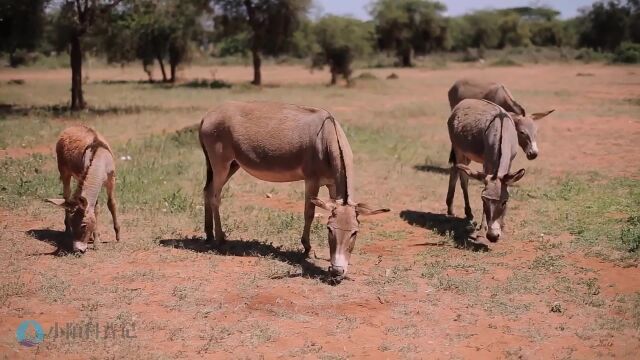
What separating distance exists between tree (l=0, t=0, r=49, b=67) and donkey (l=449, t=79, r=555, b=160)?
1707cm

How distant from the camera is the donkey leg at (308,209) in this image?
8344 mm

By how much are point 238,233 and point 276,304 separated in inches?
119

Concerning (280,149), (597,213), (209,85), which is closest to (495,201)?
(597,213)

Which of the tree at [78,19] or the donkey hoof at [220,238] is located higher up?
the tree at [78,19]

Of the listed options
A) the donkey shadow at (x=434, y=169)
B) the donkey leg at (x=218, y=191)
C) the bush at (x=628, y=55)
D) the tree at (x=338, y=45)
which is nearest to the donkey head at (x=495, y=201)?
the donkey leg at (x=218, y=191)

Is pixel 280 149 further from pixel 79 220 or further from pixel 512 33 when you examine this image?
pixel 512 33

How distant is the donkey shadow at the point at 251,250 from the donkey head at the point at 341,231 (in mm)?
628

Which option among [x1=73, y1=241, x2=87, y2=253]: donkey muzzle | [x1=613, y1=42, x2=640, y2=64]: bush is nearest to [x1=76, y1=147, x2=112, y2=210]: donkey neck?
[x1=73, y1=241, x2=87, y2=253]: donkey muzzle

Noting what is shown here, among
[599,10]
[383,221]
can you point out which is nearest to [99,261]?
[383,221]

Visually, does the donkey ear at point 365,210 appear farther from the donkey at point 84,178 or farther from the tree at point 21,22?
the tree at point 21,22

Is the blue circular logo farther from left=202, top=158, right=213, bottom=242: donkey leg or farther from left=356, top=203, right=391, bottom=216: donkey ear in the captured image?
left=356, top=203, right=391, bottom=216: donkey ear

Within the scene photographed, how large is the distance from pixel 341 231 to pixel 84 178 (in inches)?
157

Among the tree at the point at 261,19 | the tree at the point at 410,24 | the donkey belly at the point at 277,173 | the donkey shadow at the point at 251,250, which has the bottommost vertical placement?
the donkey shadow at the point at 251,250

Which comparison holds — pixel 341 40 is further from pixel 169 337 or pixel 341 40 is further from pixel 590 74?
pixel 169 337
